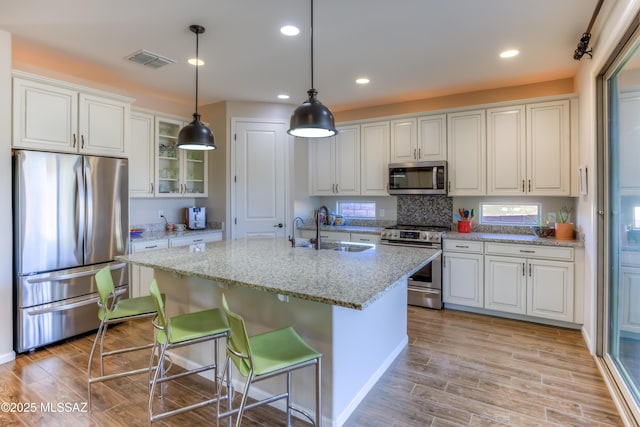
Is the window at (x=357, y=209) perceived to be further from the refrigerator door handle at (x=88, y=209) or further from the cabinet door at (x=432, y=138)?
the refrigerator door handle at (x=88, y=209)

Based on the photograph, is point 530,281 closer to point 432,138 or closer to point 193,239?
point 432,138

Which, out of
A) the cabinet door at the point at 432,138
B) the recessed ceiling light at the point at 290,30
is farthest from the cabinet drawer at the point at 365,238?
the recessed ceiling light at the point at 290,30

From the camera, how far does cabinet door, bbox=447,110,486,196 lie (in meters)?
4.05

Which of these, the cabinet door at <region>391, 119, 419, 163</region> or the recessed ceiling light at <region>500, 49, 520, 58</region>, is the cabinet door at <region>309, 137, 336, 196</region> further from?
the recessed ceiling light at <region>500, 49, 520, 58</region>

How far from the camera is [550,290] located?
3.45 metres

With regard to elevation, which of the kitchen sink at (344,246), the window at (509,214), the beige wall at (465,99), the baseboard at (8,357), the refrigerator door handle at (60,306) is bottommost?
the baseboard at (8,357)

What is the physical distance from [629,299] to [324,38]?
2.91 metres

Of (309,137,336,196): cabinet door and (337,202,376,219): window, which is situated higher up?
(309,137,336,196): cabinet door

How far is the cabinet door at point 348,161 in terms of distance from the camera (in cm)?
485

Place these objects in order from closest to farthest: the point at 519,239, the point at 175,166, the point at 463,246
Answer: the point at 519,239
the point at 463,246
the point at 175,166

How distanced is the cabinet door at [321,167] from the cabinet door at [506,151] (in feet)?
6.80

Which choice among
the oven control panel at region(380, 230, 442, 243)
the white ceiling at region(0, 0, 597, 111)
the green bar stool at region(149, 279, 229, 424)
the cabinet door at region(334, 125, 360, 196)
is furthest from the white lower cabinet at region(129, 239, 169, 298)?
the oven control panel at region(380, 230, 442, 243)

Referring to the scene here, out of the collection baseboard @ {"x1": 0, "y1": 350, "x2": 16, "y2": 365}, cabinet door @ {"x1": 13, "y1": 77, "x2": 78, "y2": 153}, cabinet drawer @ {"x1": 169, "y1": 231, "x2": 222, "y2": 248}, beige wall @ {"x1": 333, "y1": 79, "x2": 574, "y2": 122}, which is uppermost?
beige wall @ {"x1": 333, "y1": 79, "x2": 574, "y2": 122}

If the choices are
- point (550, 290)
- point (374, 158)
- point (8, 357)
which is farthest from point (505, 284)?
point (8, 357)
